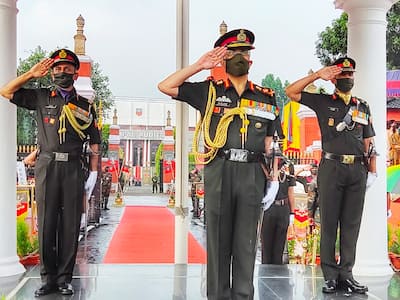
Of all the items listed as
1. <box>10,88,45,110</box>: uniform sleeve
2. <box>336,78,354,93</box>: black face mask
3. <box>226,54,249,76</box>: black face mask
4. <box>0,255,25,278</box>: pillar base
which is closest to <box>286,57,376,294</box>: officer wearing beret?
<box>336,78,354,93</box>: black face mask

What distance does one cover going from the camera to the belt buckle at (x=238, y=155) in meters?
3.10

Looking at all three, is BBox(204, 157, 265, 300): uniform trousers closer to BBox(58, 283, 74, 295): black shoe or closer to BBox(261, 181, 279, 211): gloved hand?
BBox(261, 181, 279, 211): gloved hand

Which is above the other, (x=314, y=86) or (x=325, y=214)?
(x=314, y=86)

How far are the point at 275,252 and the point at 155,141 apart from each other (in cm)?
159

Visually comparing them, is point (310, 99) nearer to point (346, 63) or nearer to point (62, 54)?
point (346, 63)

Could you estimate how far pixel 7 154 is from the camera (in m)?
4.56

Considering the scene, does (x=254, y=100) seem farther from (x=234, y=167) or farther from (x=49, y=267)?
(x=49, y=267)

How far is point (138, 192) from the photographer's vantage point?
496 cm

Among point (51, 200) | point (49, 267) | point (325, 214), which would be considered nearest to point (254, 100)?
point (325, 214)

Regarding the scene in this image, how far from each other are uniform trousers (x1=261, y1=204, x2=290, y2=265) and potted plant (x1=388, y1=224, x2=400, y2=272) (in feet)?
3.46

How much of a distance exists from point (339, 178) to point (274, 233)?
125 centimetres

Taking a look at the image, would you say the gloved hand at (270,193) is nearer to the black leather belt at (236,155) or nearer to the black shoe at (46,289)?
the black leather belt at (236,155)

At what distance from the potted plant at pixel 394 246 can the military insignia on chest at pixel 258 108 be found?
265 centimetres

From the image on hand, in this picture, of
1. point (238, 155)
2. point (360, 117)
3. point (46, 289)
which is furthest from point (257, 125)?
point (46, 289)
